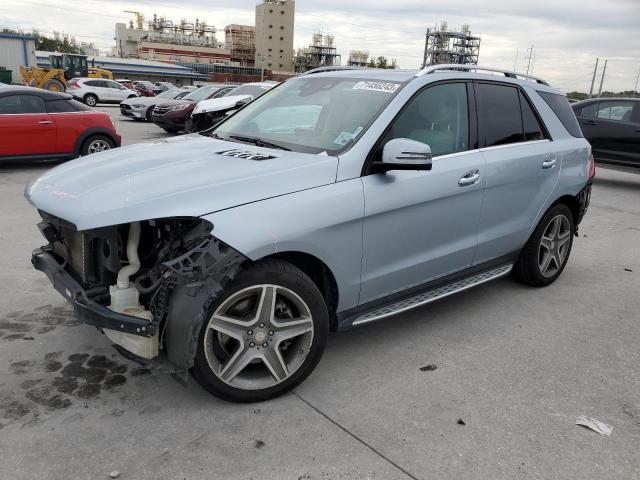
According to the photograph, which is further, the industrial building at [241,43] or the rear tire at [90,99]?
the industrial building at [241,43]

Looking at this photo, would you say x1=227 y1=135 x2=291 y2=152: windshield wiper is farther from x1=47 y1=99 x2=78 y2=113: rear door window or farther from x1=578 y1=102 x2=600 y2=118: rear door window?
x1=578 y1=102 x2=600 y2=118: rear door window

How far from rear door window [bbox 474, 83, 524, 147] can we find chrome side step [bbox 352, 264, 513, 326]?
987mm

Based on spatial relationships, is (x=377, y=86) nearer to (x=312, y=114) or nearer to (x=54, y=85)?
(x=312, y=114)

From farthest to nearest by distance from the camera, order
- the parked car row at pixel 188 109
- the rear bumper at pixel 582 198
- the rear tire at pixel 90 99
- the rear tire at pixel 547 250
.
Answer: the rear tire at pixel 90 99 → the parked car row at pixel 188 109 → the rear bumper at pixel 582 198 → the rear tire at pixel 547 250

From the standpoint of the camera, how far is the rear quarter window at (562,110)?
465cm

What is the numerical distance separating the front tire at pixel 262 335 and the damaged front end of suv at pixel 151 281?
10cm

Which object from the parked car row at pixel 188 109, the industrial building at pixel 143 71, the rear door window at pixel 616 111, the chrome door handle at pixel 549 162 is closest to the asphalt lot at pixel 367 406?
the chrome door handle at pixel 549 162

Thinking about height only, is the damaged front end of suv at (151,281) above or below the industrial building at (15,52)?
below

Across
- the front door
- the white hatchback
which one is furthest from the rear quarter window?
the white hatchback

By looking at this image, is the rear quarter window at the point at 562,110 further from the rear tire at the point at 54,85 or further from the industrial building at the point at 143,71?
the industrial building at the point at 143,71

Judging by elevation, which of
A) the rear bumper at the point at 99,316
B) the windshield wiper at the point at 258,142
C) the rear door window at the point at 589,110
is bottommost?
the rear bumper at the point at 99,316

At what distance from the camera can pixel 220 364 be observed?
9.18 ft

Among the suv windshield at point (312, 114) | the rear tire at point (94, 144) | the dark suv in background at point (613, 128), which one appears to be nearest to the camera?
the suv windshield at point (312, 114)

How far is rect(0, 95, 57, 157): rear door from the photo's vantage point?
8.96 m
